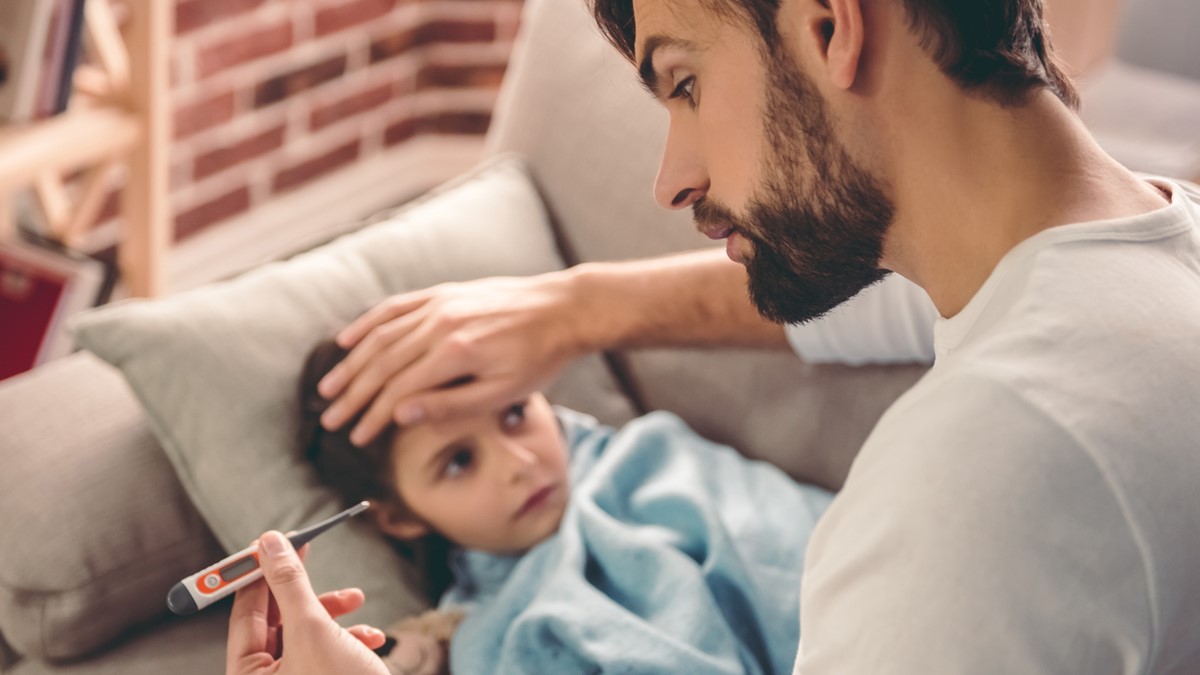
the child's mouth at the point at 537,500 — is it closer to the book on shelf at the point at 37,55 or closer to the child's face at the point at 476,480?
the child's face at the point at 476,480

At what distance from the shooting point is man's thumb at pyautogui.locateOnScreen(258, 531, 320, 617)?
0.89m

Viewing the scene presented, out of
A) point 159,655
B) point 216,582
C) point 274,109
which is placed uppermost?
point 216,582

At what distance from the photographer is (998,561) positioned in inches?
27.3

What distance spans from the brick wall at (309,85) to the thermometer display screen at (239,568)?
64.7 inches

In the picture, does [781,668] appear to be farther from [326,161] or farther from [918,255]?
[326,161]

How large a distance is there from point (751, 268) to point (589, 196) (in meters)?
0.56

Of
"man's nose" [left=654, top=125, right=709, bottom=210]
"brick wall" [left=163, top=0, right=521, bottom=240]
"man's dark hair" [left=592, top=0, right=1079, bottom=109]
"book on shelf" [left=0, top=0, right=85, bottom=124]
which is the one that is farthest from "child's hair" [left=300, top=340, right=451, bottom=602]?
"brick wall" [left=163, top=0, right=521, bottom=240]

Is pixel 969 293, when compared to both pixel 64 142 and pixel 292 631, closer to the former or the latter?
pixel 292 631

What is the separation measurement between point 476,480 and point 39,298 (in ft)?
2.94

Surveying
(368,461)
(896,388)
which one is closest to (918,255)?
(896,388)

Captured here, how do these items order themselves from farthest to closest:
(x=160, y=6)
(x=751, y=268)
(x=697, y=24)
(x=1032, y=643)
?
(x=160, y=6)
(x=751, y=268)
(x=697, y=24)
(x=1032, y=643)

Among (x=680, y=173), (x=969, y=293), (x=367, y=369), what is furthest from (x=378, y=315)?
(x=969, y=293)

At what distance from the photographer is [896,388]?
131 cm

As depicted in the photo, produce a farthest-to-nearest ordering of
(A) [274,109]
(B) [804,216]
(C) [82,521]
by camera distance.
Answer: (A) [274,109], (C) [82,521], (B) [804,216]
